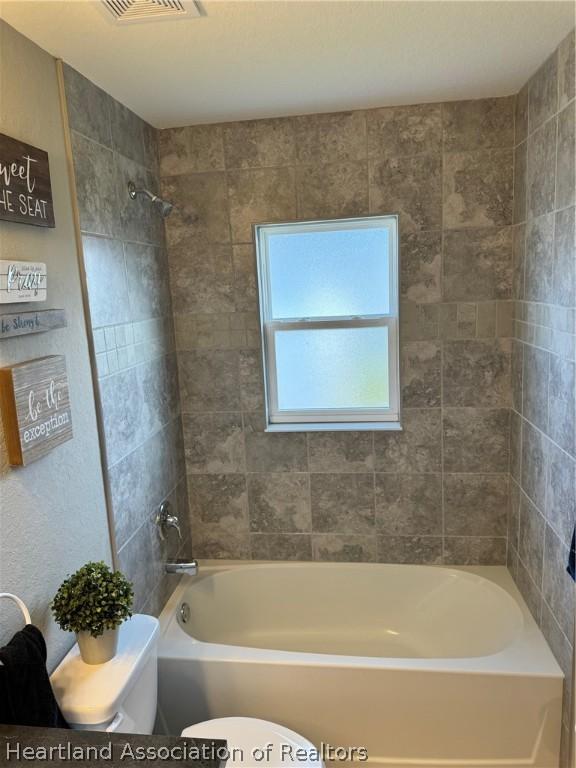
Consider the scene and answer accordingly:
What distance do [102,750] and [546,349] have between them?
1.79m

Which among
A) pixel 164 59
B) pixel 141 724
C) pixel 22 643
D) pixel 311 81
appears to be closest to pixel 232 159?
pixel 311 81

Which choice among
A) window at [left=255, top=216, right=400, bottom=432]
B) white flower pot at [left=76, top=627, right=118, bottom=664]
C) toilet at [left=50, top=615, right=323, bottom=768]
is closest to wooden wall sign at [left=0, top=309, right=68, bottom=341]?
white flower pot at [left=76, top=627, right=118, bottom=664]

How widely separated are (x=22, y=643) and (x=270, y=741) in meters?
0.89

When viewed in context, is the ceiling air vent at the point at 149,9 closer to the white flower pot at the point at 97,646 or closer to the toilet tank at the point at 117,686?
the white flower pot at the point at 97,646

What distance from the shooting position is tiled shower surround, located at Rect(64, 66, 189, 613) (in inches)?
73.2

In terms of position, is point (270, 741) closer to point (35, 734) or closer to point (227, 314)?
point (35, 734)

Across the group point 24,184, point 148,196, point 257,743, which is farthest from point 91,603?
point 148,196

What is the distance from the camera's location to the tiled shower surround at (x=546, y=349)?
5.73ft

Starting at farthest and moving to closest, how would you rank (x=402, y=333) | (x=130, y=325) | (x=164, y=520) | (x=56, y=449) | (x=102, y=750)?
1. (x=402, y=333)
2. (x=164, y=520)
3. (x=130, y=325)
4. (x=56, y=449)
5. (x=102, y=750)

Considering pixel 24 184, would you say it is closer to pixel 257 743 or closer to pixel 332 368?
pixel 332 368

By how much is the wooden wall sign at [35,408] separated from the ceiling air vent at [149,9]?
926 mm

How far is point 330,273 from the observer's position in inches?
103

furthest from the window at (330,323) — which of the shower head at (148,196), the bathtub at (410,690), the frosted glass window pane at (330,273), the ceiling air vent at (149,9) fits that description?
the ceiling air vent at (149,9)

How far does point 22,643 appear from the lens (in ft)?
4.20
